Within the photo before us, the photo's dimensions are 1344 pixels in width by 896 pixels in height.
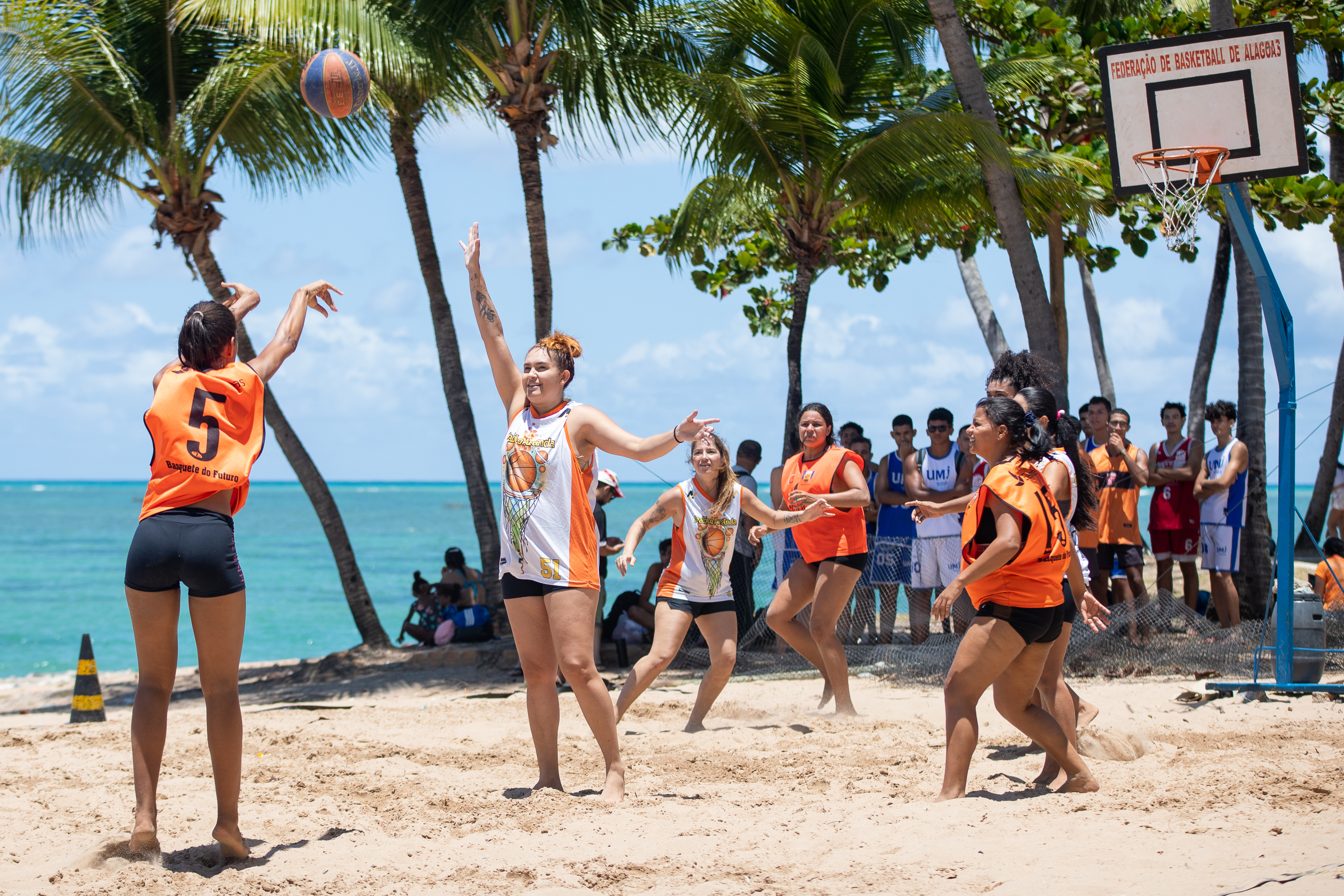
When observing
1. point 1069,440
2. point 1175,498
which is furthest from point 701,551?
point 1175,498

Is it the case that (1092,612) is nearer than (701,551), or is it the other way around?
(1092,612)

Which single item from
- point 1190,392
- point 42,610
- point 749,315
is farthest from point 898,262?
point 42,610

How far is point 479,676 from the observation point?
31.2ft

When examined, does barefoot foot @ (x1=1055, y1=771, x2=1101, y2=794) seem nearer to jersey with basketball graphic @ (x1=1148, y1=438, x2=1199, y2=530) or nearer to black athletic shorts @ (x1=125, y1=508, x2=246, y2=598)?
black athletic shorts @ (x1=125, y1=508, x2=246, y2=598)

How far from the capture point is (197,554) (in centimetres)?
357

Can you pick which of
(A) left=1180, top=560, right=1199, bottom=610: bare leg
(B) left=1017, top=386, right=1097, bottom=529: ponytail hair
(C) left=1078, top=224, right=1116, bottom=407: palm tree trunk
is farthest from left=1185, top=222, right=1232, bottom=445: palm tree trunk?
(B) left=1017, top=386, right=1097, bottom=529: ponytail hair

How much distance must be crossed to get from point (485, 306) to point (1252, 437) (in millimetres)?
7548

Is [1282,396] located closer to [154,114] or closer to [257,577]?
[154,114]

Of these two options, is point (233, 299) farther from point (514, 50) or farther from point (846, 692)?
point (514, 50)

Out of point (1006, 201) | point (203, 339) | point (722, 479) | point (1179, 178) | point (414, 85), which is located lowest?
point (722, 479)

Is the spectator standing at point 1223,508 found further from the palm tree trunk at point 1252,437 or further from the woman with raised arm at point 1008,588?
the woman with raised arm at point 1008,588

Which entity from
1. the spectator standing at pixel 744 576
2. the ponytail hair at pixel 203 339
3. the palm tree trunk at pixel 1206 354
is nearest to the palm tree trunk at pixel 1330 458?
the palm tree trunk at pixel 1206 354

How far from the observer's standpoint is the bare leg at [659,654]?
5.83m

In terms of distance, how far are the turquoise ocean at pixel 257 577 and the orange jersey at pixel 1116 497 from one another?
116cm
